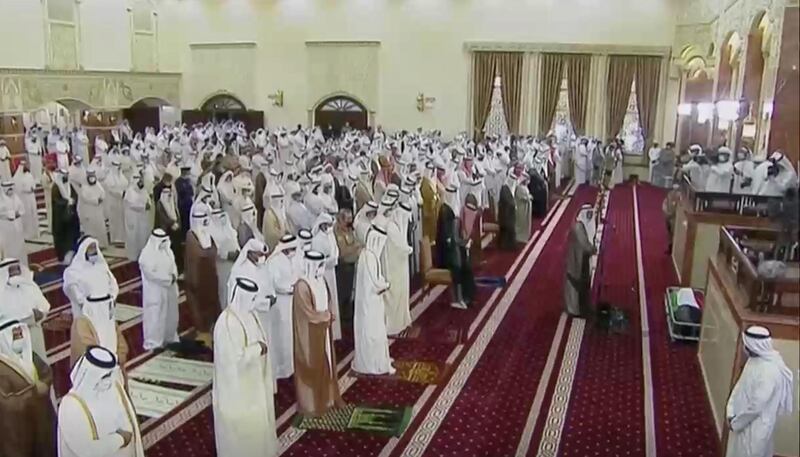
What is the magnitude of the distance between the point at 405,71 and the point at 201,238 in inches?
518

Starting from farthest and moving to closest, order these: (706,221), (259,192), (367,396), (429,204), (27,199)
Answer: (259,192) < (27,199) < (429,204) < (706,221) < (367,396)

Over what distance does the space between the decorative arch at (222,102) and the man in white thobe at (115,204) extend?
9922mm

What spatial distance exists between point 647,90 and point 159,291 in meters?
14.4

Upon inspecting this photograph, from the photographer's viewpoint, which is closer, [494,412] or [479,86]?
[494,412]

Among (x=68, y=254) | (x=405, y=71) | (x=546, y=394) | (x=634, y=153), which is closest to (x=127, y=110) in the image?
(x=405, y=71)

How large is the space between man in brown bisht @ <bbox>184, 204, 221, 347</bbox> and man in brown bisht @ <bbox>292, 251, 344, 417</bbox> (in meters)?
1.68

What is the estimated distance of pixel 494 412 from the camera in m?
5.53

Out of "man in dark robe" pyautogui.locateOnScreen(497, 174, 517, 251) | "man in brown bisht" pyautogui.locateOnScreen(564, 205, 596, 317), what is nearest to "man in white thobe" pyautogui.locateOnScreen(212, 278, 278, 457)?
"man in brown bisht" pyautogui.locateOnScreen(564, 205, 596, 317)

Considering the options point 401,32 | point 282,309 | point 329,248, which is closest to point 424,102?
point 401,32

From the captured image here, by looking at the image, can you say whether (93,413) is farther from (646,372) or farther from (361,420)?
(646,372)

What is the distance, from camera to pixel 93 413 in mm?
3545

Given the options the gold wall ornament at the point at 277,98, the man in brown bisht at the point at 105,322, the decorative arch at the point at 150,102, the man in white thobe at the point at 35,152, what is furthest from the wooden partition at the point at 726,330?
the decorative arch at the point at 150,102

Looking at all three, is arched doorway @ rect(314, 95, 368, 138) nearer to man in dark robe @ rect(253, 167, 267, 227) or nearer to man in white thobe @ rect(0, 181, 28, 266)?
man in dark robe @ rect(253, 167, 267, 227)

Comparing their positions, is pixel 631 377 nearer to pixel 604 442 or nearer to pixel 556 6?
pixel 604 442
